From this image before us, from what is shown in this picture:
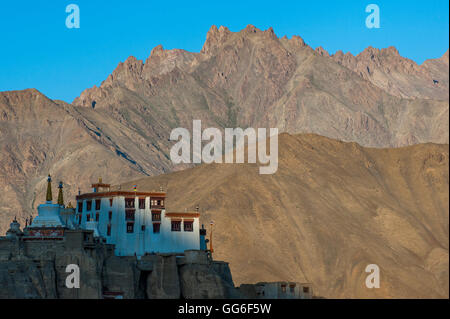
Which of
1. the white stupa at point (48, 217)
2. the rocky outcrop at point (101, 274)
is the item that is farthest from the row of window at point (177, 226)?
the white stupa at point (48, 217)

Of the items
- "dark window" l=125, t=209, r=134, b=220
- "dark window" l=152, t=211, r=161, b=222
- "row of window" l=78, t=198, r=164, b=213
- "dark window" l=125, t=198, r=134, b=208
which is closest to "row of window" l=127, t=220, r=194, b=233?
"dark window" l=152, t=211, r=161, b=222

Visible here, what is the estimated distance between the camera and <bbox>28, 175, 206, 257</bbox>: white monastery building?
134 meters

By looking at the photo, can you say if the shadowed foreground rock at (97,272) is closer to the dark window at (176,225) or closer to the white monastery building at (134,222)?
the white monastery building at (134,222)

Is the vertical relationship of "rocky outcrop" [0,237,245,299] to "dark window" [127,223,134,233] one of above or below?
below

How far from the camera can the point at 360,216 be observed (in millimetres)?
199500

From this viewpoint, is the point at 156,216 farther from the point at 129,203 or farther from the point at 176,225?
the point at 129,203

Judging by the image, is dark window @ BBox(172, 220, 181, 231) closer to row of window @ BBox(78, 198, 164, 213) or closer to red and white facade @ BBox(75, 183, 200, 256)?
red and white facade @ BBox(75, 183, 200, 256)

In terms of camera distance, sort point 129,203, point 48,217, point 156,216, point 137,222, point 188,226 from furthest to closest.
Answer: point 188,226 < point 156,216 < point 129,203 < point 137,222 < point 48,217

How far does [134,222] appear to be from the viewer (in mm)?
136125

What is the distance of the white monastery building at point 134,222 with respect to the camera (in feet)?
440

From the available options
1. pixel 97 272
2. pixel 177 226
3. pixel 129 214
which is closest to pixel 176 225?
pixel 177 226
